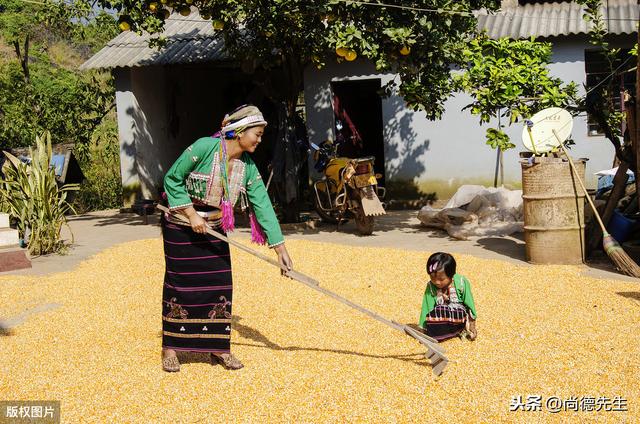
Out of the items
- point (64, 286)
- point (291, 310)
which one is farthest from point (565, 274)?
point (64, 286)

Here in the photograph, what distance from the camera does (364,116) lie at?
1555 centimetres

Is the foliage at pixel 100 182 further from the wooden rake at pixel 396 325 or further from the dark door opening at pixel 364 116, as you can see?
the wooden rake at pixel 396 325

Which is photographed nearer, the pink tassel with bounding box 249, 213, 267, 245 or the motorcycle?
the pink tassel with bounding box 249, 213, 267, 245

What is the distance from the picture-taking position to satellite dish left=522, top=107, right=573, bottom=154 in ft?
27.3

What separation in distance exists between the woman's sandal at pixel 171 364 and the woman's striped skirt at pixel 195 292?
8cm

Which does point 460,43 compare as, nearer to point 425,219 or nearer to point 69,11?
point 425,219

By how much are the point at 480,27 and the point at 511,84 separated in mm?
4716

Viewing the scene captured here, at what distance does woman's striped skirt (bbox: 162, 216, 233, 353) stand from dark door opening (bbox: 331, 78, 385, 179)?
919cm

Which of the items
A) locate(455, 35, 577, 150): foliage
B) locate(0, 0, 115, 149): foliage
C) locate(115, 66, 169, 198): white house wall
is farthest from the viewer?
locate(0, 0, 115, 149): foliage

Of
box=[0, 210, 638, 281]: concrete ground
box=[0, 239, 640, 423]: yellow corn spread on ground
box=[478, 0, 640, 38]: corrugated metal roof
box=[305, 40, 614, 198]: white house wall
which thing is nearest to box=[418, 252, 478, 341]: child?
box=[0, 239, 640, 423]: yellow corn spread on ground

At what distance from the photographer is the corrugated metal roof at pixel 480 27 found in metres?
12.5

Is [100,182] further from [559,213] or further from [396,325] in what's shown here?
[396,325]

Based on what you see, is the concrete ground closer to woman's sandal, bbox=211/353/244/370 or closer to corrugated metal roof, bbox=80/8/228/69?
corrugated metal roof, bbox=80/8/228/69

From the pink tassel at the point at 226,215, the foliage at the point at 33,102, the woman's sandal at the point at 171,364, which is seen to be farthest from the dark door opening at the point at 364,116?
the woman's sandal at the point at 171,364
